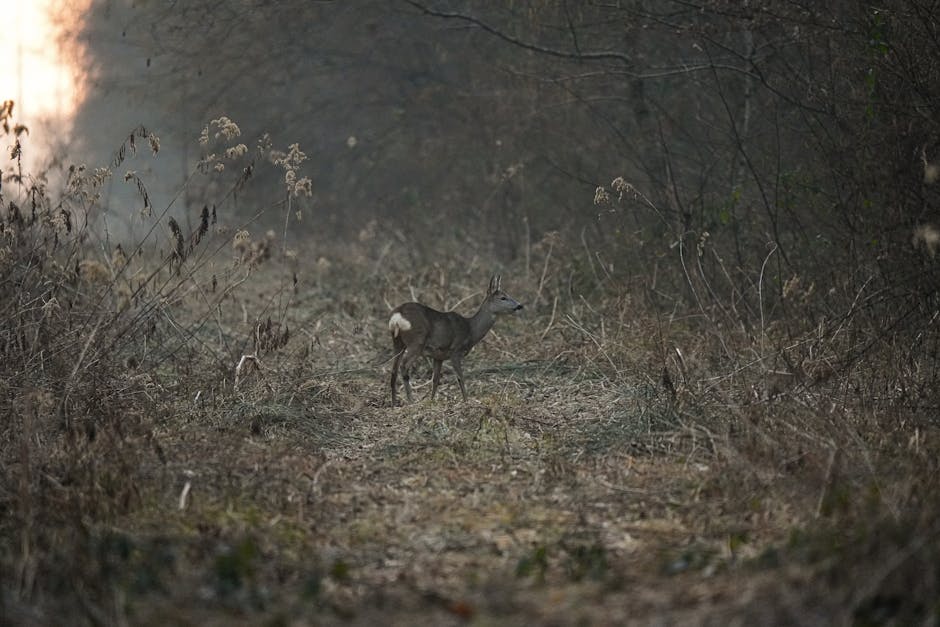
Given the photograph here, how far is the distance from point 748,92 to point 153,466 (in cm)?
788

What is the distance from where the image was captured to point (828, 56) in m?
9.28

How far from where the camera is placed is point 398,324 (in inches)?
382

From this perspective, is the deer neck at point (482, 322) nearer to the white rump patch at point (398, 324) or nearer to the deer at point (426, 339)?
the deer at point (426, 339)

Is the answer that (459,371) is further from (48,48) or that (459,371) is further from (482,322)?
(48,48)

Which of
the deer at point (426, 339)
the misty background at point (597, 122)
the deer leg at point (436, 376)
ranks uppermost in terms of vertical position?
the misty background at point (597, 122)

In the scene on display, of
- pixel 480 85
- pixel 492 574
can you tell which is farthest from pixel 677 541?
pixel 480 85

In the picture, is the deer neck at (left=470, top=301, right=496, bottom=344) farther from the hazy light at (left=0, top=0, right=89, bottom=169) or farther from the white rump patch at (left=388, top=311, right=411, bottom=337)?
the hazy light at (left=0, top=0, right=89, bottom=169)

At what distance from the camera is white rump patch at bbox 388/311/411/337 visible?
9664 mm

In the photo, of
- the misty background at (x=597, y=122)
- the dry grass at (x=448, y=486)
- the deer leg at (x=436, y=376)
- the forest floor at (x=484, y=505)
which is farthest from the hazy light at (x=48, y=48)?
the forest floor at (x=484, y=505)

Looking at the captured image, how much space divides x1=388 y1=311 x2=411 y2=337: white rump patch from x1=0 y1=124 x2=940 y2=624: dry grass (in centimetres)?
57

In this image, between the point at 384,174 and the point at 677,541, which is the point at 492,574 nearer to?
the point at 677,541

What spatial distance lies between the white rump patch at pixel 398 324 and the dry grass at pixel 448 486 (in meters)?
0.57

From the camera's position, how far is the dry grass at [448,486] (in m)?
4.64

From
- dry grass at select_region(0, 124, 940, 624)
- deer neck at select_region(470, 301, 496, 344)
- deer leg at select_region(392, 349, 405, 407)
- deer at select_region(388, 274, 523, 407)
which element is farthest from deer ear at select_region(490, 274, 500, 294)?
deer leg at select_region(392, 349, 405, 407)
